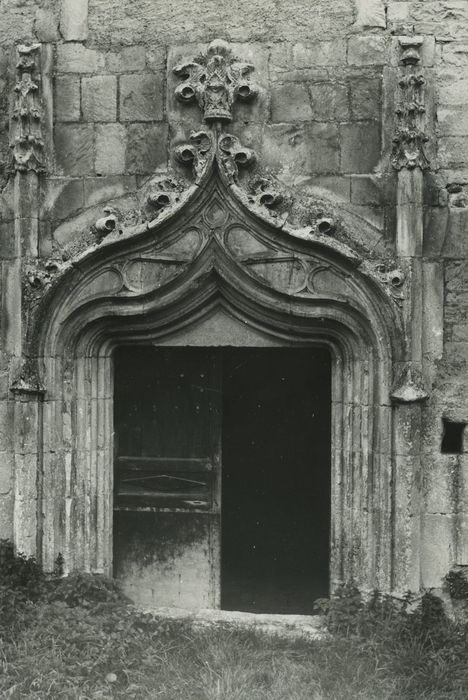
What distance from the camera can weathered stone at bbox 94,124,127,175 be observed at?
619 cm

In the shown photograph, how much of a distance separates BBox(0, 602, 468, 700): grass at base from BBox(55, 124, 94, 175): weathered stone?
322 centimetres

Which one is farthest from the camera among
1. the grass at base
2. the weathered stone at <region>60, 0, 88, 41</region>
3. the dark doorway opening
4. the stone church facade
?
the dark doorway opening

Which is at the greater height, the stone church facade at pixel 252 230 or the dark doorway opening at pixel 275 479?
the stone church facade at pixel 252 230

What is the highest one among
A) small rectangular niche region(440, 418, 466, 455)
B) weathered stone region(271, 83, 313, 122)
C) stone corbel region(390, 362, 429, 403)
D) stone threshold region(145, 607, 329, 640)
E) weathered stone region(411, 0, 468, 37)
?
weathered stone region(411, 0, 468, 37)

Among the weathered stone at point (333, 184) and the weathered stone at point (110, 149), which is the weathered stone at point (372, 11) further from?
the weathered stone at point (110, 149)

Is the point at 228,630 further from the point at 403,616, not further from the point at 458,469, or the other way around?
the point at 458,469

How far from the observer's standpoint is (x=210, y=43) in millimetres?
6102

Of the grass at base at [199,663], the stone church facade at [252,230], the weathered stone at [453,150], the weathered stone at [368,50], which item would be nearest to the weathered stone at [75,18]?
the stone church facade at [252,230]

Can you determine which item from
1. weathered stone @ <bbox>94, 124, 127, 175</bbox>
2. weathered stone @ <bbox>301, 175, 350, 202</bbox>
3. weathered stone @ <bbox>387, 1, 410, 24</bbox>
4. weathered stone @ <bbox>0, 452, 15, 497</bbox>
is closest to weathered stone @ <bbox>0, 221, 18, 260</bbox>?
weathered stone @ <bbox>94, 124, 127, 175</bbox>

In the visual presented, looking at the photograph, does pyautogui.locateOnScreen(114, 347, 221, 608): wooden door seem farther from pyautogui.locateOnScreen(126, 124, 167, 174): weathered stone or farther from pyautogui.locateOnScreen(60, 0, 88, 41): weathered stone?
pyautogui.locateOnScreen(60, 0, 88, 41): weathered stone

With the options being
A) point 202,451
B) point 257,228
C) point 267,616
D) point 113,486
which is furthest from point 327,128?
point 267,616

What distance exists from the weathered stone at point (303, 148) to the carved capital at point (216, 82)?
1.13 ft

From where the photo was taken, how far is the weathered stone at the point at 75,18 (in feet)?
20.3

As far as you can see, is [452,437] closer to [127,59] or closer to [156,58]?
[156,58]
